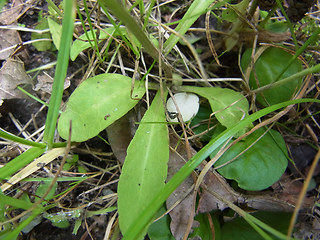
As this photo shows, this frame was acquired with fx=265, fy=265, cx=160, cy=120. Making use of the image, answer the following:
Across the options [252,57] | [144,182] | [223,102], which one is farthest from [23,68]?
[252,57]

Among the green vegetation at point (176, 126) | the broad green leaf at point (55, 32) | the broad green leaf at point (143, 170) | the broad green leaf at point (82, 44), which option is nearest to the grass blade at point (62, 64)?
the green vegetation at point (176, 126)

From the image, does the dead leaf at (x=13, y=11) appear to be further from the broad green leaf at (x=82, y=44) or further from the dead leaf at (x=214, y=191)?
the dead leaf at (x=214, y=191)

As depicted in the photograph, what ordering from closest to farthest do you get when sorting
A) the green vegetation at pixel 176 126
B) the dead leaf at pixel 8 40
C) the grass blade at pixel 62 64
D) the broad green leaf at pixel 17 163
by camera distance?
the grass blade at pixel 62 64 < the broad green leaf at pixel 17 163 < the green vegetation at pixel 176 126 < the dead leaf at pixel 8 40

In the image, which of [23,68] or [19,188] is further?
[23,68]

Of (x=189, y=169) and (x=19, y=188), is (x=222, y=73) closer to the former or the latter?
(x=189, y=169)

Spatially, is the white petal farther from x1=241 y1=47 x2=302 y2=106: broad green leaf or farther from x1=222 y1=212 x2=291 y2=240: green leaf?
x1=222 y1=212 x2=291 y2=240: green leaf
